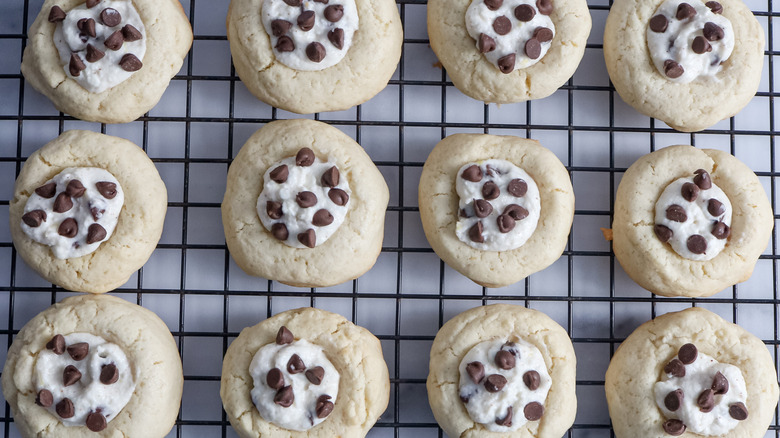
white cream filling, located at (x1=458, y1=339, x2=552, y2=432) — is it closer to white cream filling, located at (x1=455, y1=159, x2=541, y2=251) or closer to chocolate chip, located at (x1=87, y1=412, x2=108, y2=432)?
white cream filling, located at (x1=455, y1=159, x2=541, y2=251)

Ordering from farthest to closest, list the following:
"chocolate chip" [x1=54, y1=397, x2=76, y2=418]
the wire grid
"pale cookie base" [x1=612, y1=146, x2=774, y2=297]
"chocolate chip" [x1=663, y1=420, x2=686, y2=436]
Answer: the wire grid, "pale cookie base" [x1=612, y1=146, x2=774, y2=297], "chocolate chip" [x1=663, y1=420, x2=686, y2=436], "chocolate chip" [x1=54, y1=397, x2=76, y2=418]

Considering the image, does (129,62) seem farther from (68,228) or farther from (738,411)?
(738,411)

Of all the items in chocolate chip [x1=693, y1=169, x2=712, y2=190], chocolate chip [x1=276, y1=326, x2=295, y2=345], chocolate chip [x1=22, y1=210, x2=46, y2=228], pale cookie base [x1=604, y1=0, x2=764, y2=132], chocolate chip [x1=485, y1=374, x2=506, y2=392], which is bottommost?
chocolate chip [x1=485, y1=374, x2=506, y2=392]

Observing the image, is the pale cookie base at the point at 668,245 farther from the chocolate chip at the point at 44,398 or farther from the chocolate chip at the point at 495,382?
the chocolate chip at the point at 44,398

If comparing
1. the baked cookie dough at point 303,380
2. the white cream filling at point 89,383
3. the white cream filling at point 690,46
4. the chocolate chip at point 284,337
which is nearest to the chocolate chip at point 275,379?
the baked cookie dough at point 303,380

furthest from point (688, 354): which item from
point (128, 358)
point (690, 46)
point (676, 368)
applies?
point (128, 358)

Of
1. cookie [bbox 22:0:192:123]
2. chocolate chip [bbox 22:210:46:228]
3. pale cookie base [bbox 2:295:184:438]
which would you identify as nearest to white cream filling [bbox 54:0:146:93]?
cookie [bbox 22:0:192:123]
